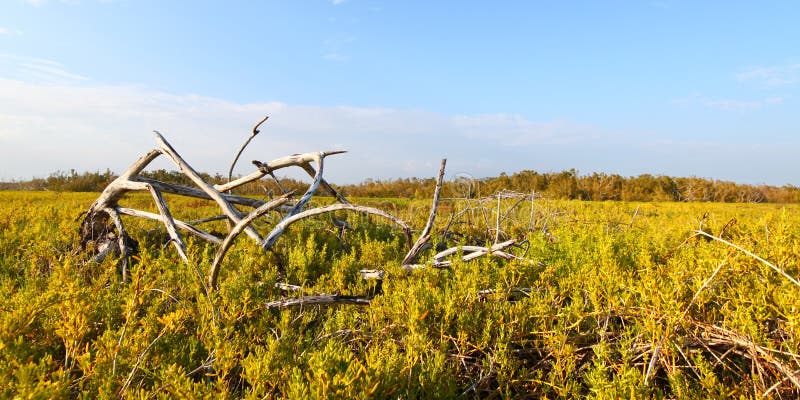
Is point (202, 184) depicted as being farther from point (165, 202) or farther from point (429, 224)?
point (429, 224)

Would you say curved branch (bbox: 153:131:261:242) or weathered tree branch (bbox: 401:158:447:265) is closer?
weathered tree branch (bbox: 401:158:447:265)

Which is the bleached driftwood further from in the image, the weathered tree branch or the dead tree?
the weathered tree branch

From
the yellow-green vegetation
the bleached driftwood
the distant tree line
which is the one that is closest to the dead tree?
the bleached driftwood

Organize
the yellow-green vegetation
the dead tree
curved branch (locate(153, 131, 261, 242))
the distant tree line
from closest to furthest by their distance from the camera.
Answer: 1. the yellow-green vegetation
2. the dead tree
3. curved branch (locate(153, 131, 261, 242))
4. the distant tree line

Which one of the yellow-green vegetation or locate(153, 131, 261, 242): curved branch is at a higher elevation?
locate(153, 131, 261, 242): curved branch

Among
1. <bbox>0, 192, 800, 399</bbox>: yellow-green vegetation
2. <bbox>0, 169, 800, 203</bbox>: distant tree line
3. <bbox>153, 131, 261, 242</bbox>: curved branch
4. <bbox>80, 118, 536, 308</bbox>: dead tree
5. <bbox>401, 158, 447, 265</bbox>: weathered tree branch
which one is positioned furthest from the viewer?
<bbox>0, 169, 800, 203</bbox>: distant tree line

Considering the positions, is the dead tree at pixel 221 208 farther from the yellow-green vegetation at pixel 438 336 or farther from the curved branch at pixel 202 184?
the yellow-green vegetation at pixel 438 336

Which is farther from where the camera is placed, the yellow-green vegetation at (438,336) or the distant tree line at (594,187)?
the distant tree line at (594,187)

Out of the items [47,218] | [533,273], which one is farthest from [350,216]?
[47,218]

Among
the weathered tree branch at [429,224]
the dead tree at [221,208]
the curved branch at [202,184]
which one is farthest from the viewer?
the curved branch at [202,184]

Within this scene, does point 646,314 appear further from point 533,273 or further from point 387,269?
point 387,269

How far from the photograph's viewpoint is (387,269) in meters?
3.11

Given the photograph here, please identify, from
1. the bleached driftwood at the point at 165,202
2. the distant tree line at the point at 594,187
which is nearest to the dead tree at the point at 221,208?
the bleached driftwood at the point at 165,202

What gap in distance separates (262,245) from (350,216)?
3.05 m
